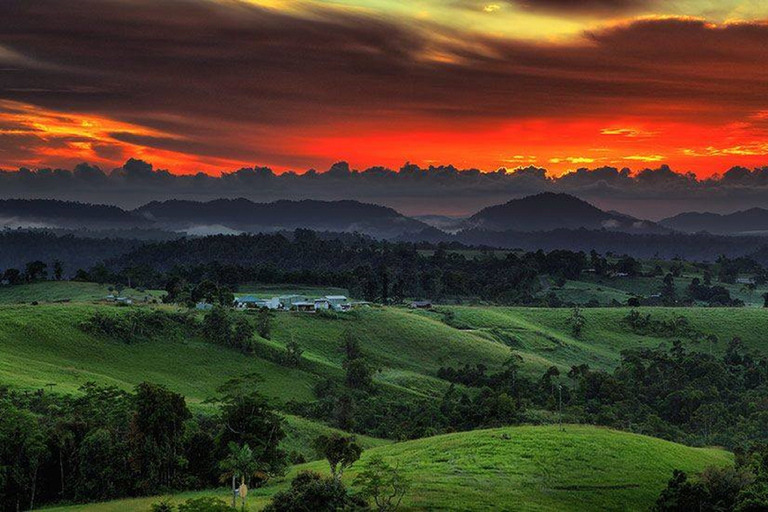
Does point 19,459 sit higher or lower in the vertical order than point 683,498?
higher

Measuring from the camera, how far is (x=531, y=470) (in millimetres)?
80875

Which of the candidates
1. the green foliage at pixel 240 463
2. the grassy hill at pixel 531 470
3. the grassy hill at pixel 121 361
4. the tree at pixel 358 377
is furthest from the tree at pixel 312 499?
the tree at pixel 358 377

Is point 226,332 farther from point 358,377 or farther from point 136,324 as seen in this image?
point 358,377

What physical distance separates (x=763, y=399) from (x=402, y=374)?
78.2m

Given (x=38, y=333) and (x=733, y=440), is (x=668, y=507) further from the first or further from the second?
(x=38, y=333)

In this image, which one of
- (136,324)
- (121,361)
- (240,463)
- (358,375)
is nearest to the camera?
(240,463)

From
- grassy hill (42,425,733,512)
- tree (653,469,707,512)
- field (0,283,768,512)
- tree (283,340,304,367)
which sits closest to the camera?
grassy hill (42,425,733,512)

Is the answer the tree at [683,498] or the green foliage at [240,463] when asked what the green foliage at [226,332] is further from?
the tree at [683,498]

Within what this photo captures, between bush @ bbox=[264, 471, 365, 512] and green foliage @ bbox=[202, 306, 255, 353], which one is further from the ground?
bush @ bbox=[264, 471, 365, 512]

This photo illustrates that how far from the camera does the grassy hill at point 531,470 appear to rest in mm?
71812

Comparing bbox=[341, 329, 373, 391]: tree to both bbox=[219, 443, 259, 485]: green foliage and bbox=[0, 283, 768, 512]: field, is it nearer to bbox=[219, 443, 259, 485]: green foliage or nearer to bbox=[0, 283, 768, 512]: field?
bbox=[0, 283, 768, 512]: field

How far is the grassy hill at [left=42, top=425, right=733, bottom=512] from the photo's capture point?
236 feet

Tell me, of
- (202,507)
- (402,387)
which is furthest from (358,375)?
(202,507)

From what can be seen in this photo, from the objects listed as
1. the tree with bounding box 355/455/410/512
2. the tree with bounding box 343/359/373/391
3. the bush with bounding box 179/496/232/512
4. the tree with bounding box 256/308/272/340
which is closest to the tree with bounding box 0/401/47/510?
the bush with bounding box 179/496/232/512
